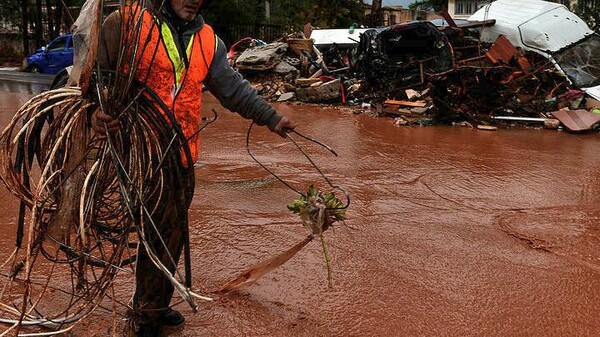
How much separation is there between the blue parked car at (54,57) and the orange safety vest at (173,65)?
18.3 meters

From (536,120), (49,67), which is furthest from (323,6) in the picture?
(536,120)

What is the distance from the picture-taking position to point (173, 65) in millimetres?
2465

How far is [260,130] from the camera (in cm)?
915

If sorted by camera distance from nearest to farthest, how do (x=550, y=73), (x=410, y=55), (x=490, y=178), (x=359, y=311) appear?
(x=359, y=311), (x=490, y=178), (x=550, y=73), (x=410, y=55)

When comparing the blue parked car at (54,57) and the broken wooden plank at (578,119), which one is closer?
the broken wooden plank at (578,119)

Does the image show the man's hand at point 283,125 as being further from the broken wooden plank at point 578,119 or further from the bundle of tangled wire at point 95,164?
the broken wooden plank at point 578,119

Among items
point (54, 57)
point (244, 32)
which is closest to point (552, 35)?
point (244, 32)

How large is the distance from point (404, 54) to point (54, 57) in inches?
519

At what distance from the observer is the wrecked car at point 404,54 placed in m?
12.5

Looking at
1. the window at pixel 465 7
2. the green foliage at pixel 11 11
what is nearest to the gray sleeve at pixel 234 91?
the green foliage at pixel 11 11

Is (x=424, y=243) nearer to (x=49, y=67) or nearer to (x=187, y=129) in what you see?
(x=187, y=129)

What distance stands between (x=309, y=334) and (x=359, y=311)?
1.26 feet

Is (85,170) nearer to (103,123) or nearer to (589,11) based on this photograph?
(103,123)

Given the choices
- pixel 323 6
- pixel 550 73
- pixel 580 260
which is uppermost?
pixel 323 6
